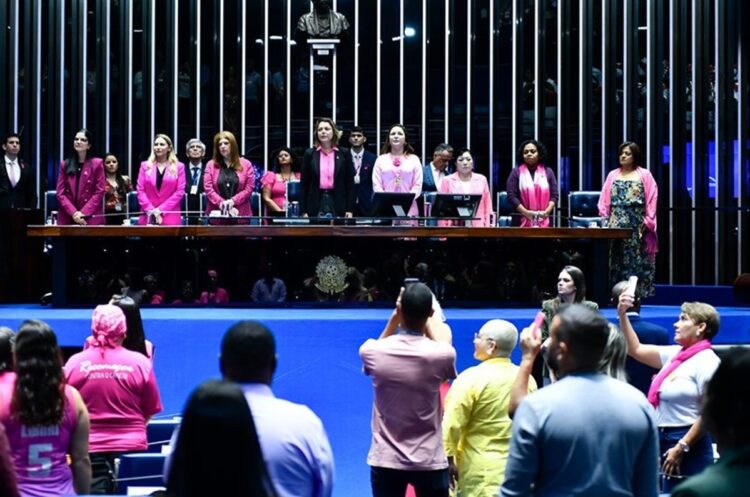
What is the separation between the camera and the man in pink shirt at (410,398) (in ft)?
14.8

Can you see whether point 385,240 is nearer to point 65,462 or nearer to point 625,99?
point 625,99

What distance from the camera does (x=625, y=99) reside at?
12531 millimetres

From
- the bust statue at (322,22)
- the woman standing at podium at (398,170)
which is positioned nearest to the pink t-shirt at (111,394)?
the woman standing at podium at (398,170)

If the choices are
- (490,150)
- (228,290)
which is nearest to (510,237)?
(228,290)

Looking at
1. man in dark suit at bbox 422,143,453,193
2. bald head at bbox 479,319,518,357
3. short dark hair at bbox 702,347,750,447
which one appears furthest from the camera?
man in dark suit at bbox 422,143,453,193

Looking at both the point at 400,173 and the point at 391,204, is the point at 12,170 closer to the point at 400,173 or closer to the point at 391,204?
the point at 400,173

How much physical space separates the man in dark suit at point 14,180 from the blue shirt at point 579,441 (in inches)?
327

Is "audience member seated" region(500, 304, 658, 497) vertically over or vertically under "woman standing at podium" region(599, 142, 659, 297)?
under

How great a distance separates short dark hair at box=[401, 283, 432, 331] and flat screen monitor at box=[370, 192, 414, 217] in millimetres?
4312

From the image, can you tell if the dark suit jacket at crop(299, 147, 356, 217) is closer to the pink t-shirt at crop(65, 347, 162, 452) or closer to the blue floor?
the blue floor

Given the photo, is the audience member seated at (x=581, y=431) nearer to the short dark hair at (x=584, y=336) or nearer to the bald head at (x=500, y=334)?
the short dark hair at (x=584, y=336)

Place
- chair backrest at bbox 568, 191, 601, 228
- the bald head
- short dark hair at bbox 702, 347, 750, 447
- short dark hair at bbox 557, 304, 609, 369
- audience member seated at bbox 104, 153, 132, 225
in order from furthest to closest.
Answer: audience member seated at bbox 104, 153, 132, 225
chair backrest at bbox 568, 191, 601, 228
the bald head
short dark hair at bbox 557, 304, 609, 369
short dark hair at bbox 702, 347, 750, 447

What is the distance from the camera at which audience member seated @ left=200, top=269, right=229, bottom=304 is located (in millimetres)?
9148


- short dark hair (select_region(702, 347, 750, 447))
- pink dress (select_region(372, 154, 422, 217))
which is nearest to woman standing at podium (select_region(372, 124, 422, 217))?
pink dress (select_region(372, 154, 422, 217))
